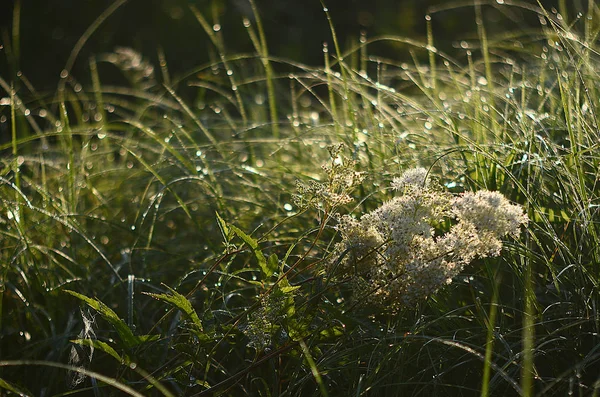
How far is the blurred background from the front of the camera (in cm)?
511

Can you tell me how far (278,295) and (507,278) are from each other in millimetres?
671

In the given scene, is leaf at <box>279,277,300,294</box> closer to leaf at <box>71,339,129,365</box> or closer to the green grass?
the green grass

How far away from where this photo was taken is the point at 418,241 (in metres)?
1.12

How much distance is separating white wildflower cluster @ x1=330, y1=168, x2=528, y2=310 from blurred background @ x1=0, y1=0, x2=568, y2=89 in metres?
3.99

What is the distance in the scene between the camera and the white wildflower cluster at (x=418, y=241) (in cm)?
109

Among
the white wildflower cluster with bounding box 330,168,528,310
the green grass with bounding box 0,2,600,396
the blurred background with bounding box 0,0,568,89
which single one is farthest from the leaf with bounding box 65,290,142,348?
the blurred background with bounding box 0,0,568,89

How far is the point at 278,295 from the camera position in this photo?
46.7 inches

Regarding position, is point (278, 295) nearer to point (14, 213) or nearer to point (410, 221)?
point (410, 221)

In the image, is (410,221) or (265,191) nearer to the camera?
(410,221)

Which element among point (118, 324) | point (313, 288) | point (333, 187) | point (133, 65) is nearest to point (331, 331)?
point (313, 288)

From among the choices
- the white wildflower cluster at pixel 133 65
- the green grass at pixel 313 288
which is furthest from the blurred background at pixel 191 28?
the green grass at pixel 313 288

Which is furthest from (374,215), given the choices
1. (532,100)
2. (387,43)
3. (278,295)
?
(387,43)

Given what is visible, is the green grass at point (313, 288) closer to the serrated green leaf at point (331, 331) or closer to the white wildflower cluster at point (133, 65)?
the serrated green leaf at point (331, 331)

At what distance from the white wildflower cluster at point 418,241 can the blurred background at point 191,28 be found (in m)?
3.99
